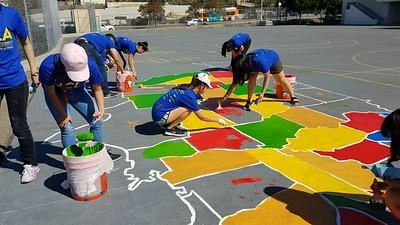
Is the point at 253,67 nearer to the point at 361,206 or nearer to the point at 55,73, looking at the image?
the point at 361,206

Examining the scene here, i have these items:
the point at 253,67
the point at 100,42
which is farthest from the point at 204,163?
the point at 100,42

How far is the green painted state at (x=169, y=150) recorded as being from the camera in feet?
14.1

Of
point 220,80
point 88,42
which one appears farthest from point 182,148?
point 220,80

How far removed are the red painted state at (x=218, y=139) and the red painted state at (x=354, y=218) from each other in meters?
1.71

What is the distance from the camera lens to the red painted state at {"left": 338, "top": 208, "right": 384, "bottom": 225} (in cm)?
286

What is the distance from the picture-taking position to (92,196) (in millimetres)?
3270

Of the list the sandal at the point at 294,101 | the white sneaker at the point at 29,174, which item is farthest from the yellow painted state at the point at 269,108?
the white sneaker at the point at 29,174

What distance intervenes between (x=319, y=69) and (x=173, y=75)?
4248 mm

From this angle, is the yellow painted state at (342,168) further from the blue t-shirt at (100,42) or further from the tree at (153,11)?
the tree at (153,11)

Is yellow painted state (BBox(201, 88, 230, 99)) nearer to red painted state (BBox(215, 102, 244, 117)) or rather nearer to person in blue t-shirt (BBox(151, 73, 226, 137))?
red painted state (BBox(215, 102, 244, 117))

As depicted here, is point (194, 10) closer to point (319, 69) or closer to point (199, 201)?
point (319, 69)

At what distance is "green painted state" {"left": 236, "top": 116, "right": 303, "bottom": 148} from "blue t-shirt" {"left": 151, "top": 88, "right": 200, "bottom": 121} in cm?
95

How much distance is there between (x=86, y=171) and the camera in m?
3.12

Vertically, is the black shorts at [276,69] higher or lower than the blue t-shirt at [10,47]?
lower
